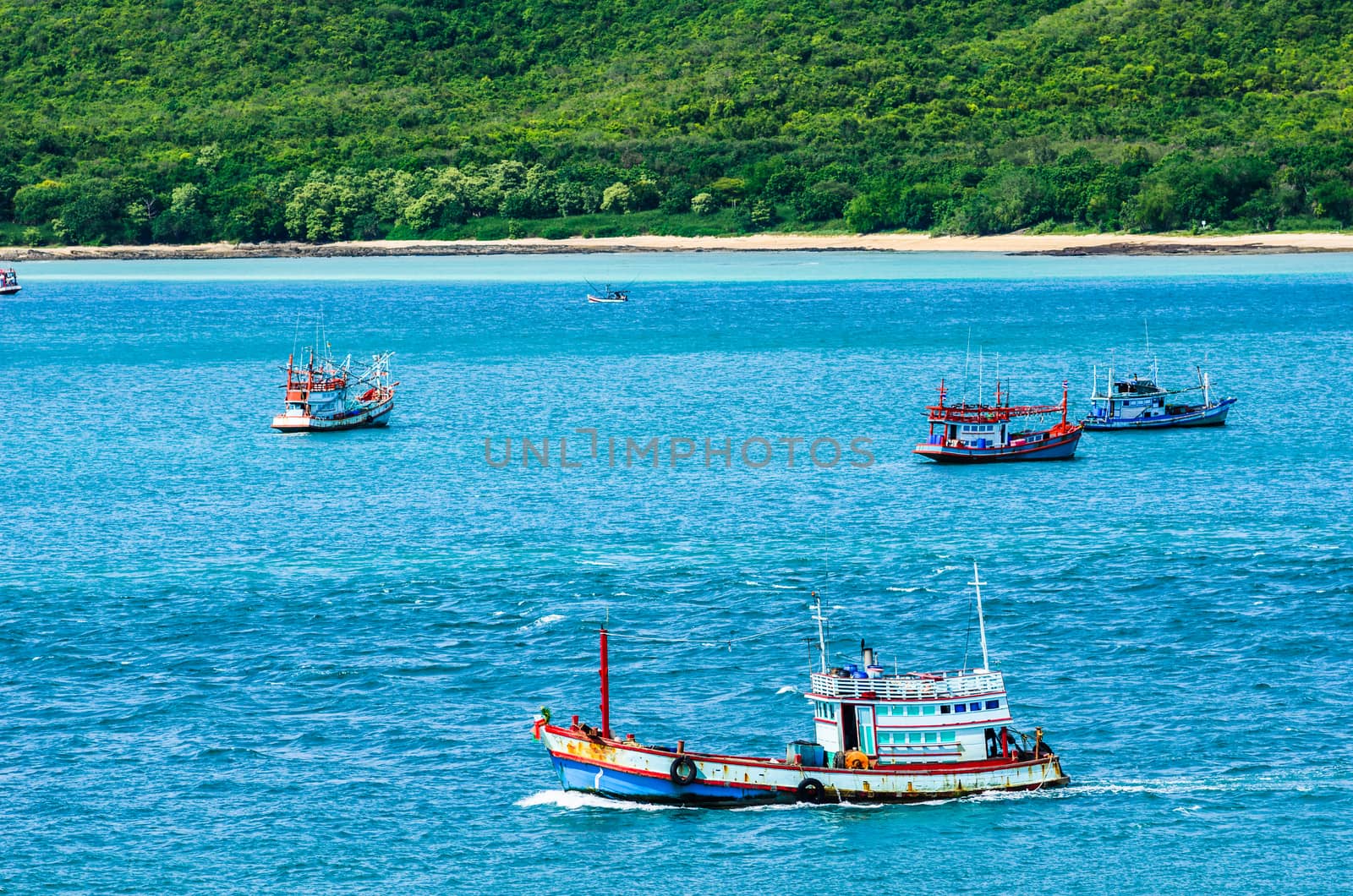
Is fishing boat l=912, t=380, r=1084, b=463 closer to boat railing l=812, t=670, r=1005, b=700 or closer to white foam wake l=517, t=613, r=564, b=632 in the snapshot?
white foam wake l=517, t=613, r=564, b=632

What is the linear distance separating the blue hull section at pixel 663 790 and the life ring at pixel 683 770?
270mm

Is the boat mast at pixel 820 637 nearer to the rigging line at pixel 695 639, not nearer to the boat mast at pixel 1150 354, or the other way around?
the rigging line at pixel 695 639

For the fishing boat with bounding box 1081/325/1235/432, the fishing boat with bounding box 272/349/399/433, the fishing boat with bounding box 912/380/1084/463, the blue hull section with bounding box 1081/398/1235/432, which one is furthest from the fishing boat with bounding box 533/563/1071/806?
the fishing boat with bounding box 272/349/399/433

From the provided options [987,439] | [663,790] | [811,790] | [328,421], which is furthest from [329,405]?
[811,790]

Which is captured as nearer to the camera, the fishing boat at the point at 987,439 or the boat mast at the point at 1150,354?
the fishing boat at the point at 987,439

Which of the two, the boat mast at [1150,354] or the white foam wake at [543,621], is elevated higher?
the boat mast at [1150,354]

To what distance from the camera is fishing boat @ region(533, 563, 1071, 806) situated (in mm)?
56750

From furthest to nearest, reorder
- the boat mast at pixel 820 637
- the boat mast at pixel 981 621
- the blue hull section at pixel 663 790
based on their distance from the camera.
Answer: the blue hull section at pixel 663 790 → the boat mast at pixel 820 637 → the boat mast at pixel 981 621

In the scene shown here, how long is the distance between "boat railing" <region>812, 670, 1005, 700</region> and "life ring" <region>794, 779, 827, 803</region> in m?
2.63

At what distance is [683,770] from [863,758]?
214 inches

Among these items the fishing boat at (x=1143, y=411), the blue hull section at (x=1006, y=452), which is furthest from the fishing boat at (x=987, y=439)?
the fishing boat at (x=1143, y=411)

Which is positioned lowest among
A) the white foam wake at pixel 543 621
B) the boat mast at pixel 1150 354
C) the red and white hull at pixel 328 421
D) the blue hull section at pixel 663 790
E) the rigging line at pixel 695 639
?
the blue hull section at pixel 663 790

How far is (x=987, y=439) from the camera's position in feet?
383

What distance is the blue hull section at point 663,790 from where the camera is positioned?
5716 cm
